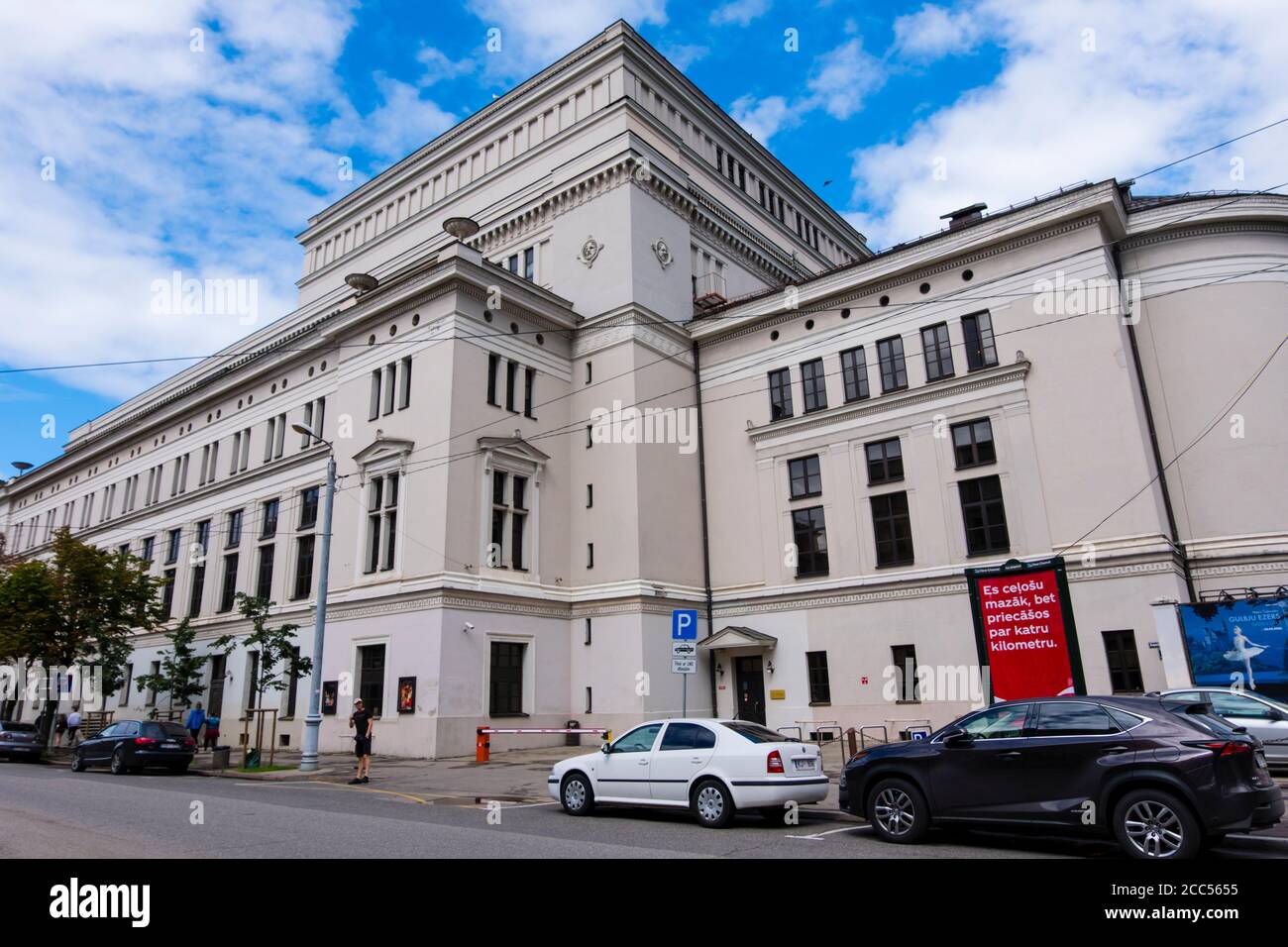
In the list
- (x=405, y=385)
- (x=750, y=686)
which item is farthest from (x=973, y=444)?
(x=405, y=385)

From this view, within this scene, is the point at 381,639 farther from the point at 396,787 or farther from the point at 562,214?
the point at 562,214

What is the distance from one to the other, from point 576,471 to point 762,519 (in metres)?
7.36

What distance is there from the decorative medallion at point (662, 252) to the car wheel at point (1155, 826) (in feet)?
92.6

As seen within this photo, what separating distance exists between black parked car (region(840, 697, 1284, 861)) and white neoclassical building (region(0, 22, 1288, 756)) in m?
15.1

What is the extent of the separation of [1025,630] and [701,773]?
34.2 feet

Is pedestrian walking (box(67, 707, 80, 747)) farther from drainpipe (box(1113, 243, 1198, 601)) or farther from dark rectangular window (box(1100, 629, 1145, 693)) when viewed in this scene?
drainpipe (box(1113, 243, 1198, 601))

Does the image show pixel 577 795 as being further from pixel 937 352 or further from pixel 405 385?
pixel 937 352

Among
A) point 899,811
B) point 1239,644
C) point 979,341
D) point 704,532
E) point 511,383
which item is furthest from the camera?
point 704,532

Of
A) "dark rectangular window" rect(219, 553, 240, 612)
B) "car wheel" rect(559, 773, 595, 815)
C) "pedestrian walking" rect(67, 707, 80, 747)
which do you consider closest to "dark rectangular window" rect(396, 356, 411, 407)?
"dark rectangular window" rect(219, 553, 240, 612)

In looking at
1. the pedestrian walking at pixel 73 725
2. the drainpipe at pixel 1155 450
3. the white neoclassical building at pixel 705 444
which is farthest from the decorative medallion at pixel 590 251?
the pedestrian walking at pixel 73 725

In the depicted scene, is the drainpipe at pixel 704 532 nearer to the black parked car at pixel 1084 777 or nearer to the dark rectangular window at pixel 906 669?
the dark rectangular window at pixel 906 669

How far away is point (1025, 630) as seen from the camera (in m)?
18.8
